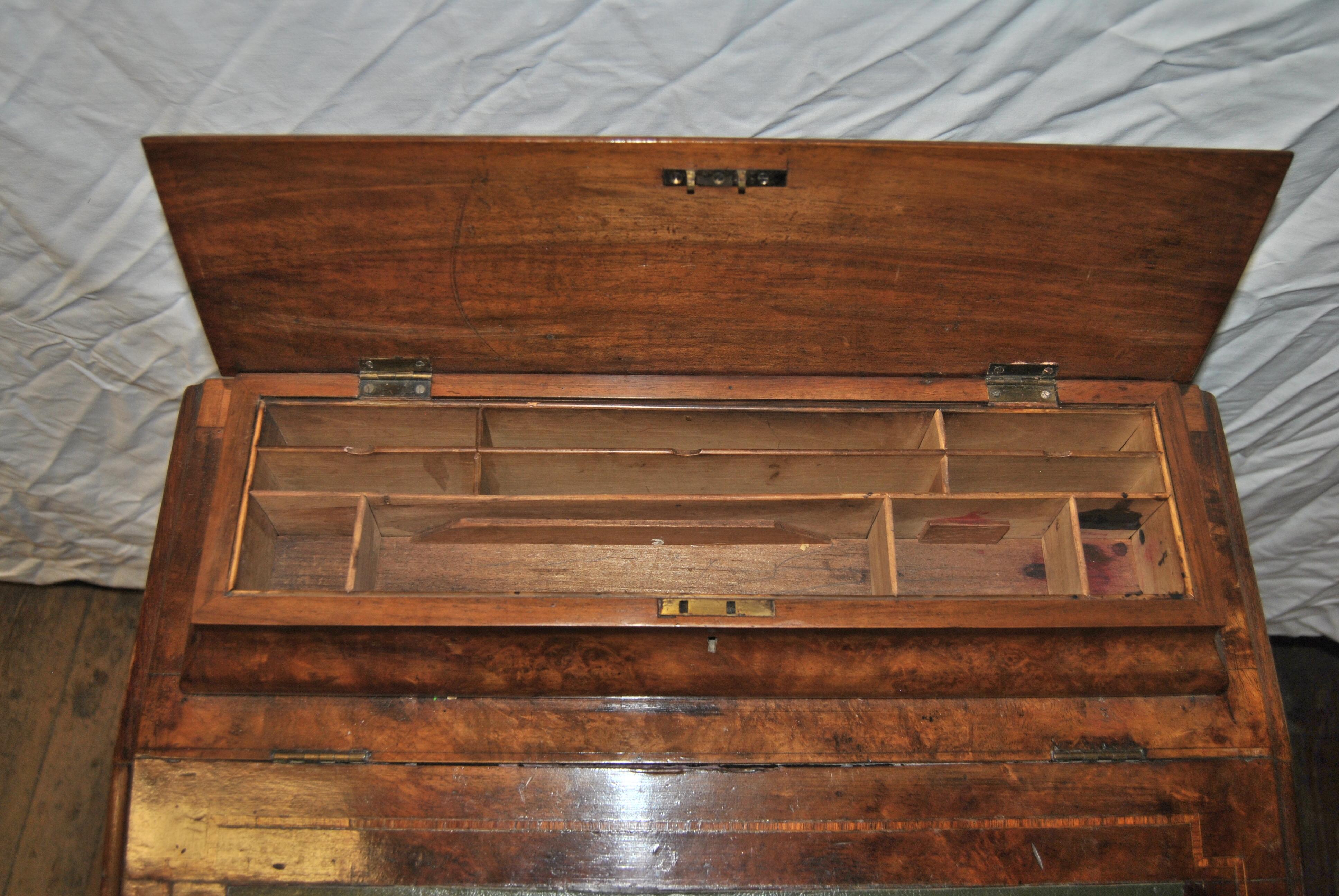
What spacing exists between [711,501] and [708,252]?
1.48 feet

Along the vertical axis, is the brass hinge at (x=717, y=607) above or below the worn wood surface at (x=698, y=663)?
above

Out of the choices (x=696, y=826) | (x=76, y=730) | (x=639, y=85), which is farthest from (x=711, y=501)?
(x=76, y=730)

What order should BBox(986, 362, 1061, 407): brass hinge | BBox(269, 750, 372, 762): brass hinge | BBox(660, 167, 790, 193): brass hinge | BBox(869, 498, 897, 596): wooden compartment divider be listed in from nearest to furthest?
1. BBox(660, 167, 790, 193): brass hinge
2. BBox(269, 750, 372, 762): brass hinge
3. BBox(869, 498, 897, 596): wooden compartment divider
4. BBox(986, 362, 1061, 407): brass hinge

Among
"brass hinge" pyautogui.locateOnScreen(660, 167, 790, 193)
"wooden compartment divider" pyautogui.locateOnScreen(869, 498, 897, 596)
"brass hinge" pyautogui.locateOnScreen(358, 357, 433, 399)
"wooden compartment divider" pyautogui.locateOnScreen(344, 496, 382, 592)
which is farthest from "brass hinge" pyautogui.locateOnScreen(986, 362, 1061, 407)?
"wooden compartment divider" pyautogui.locateOnScreen(344, 496, 382, 592)

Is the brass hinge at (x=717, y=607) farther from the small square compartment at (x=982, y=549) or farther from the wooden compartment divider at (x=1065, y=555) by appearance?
the wooden compartment divider at (x=1065, y=555)

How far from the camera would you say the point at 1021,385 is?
5.39ft

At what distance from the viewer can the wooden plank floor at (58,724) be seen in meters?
2.20

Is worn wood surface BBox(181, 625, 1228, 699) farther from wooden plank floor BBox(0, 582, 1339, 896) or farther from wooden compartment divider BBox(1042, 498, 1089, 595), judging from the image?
wooden plank floor BBox(0, 582, 1339, 896)

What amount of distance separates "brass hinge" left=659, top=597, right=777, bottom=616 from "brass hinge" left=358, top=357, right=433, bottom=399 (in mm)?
610

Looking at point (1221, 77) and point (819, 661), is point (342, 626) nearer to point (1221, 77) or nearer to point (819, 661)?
point (819, 661)

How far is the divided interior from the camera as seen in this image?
5.25ft

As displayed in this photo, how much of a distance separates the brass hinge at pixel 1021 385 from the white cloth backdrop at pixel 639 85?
51cm

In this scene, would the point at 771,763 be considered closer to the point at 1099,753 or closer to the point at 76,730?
the point at 1099,753

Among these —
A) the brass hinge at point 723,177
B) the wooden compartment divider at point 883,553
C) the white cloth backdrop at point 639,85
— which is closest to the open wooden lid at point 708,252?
the brass hinge at point 723,177
